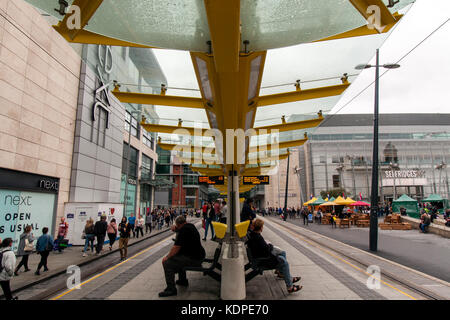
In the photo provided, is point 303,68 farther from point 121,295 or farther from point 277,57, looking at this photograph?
point 121,295

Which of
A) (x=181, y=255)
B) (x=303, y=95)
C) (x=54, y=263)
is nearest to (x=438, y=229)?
(x=303, y=95)

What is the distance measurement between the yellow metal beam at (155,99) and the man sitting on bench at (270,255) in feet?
9.26

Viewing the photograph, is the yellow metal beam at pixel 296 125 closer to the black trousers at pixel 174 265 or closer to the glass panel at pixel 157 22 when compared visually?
the black trousers at pixel 174 265

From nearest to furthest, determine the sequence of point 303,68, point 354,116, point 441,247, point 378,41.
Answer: point 378,41 → point 303,68 → point 441,247 → point 354,116

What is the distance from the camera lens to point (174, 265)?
4.98 metres

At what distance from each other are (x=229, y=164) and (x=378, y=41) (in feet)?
12.9

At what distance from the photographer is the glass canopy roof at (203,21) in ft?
8.13

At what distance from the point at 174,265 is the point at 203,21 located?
169 inches

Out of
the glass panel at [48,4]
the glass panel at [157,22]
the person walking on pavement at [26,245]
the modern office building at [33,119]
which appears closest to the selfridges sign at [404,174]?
the modern office building at [33,119]

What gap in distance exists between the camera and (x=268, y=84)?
4.75m

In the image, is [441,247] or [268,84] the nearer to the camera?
[268,84]

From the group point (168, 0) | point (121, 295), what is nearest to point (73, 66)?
point (121, 295)

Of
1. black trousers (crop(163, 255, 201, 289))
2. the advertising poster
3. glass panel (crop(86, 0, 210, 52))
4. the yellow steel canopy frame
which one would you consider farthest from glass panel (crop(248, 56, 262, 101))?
the advertising poster

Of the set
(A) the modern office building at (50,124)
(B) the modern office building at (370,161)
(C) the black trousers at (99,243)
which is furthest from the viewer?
(B) the modern office building at (370,161)
